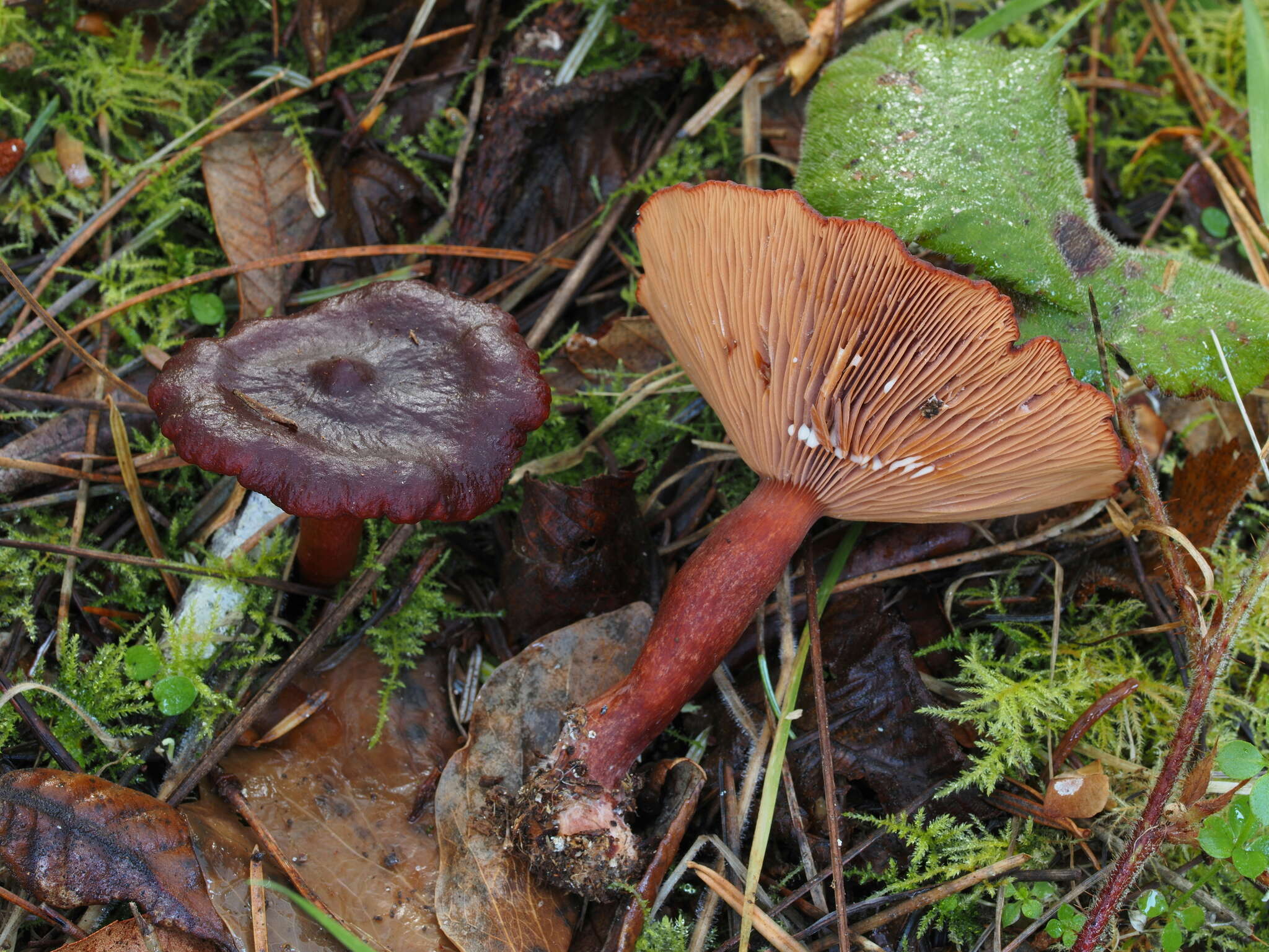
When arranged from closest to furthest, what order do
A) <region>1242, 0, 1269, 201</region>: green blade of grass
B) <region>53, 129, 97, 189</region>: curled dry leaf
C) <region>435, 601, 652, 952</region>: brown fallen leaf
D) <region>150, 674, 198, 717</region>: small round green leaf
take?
<region>435, 601, 652, 952</region>: brown fallen leaf → <region>150, 674, 198, 717</region>: small round green leaf → <region>1242, 0, 1269, 201</region>: green blade of grass → <region>53, 129, 97, 189</region>: curled dry leaf

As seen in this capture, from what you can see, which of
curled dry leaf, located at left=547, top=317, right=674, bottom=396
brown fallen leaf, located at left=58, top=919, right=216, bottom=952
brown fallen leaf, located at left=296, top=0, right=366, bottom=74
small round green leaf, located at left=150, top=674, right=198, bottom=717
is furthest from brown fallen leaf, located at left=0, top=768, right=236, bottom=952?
brown fallen leaf, located at left=296, top=0, right=366, bottom=74

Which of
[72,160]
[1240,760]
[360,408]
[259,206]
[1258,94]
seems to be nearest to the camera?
[1240,760]

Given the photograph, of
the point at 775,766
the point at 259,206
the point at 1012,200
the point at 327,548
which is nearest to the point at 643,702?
the point at 775,766

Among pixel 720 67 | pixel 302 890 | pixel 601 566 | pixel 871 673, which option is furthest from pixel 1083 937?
pixel 720 67

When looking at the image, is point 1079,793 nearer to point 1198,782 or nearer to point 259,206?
point 1198,782

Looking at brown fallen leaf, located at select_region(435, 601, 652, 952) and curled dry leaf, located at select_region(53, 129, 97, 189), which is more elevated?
curled dry leaf, located at select_region(53, 129, 97, 189)

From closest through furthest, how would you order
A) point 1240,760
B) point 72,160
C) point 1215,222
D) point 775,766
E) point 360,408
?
point 1240,760 → point 360,408 → point 775,766 → point 72,160 → point 1215,222

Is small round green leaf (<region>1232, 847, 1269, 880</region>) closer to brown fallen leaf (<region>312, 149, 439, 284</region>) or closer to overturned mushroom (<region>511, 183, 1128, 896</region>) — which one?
overturned mushroom (<region>511, 183, 1128, 896</region>)

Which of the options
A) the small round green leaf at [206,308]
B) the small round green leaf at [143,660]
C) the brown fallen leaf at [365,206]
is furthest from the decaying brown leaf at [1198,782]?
the small round green leaf at [206,308]
